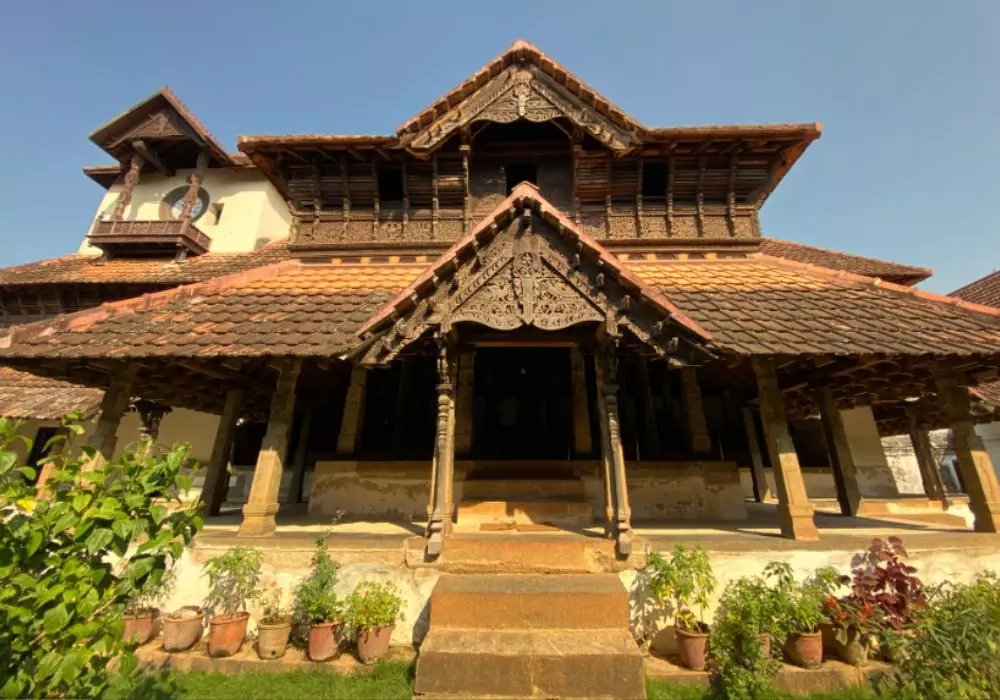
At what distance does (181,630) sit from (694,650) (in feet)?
18.9

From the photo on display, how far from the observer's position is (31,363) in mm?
5992

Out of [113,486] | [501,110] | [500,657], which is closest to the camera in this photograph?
[113,486]

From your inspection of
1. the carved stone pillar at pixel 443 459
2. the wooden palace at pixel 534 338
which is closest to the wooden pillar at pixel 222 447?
the wooden palace at pixel 534 338

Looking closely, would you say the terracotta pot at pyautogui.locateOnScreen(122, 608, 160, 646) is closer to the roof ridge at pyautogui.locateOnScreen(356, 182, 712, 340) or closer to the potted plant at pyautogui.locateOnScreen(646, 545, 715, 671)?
the roof ridge at pyautogui.locateOnScreen(356, 182, 712, 340)

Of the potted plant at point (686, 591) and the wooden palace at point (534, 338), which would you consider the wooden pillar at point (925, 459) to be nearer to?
the wooden palace at point (534, 338)

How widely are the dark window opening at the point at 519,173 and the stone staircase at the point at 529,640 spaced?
8.22 metres

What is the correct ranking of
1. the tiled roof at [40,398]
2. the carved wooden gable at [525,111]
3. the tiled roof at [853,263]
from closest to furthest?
the carved wooden gable at [525,111] < the tiled roof at [40,398] < the tiled roof at [853,263]

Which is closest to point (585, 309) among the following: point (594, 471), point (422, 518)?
point (594, 471)

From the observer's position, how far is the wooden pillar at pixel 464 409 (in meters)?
8.00

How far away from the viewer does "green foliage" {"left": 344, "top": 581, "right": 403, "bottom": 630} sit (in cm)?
476

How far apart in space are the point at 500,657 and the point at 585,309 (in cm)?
389

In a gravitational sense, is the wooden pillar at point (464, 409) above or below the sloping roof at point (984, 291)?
below

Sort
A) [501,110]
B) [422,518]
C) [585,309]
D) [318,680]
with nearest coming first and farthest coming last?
[318,680]
[585,309]
[422,518]
[501,110]

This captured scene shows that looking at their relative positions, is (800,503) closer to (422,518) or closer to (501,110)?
(422,518)
